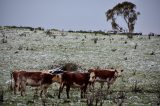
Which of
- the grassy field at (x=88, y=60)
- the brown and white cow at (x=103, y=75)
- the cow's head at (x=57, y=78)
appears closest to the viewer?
the grassy field at (x=88, y=60)

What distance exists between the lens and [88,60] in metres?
29.7

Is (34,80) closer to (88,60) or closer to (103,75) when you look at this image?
(103,75)

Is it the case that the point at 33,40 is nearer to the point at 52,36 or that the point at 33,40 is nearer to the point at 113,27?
the point at 52,36

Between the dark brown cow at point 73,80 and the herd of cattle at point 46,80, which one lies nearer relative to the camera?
the herd of cattle at point 46,80

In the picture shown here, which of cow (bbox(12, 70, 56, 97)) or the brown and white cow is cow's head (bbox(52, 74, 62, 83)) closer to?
cow (bbox(12, 70, 56, 97))

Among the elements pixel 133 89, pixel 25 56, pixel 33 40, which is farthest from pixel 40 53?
pixel 133 89

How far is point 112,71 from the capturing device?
2192 cm

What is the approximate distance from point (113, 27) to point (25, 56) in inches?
2071

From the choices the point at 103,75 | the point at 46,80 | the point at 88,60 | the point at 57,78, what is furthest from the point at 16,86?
the point at 88,60

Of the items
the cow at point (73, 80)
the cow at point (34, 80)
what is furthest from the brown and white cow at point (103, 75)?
the cow at point (34, 80)

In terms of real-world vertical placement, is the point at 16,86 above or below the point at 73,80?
below

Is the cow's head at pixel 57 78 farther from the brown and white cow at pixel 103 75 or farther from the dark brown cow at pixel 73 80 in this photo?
the brown and white cow at pixel 103 75

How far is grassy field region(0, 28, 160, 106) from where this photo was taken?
17031 millimetres

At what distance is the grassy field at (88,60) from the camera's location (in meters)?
17.0
